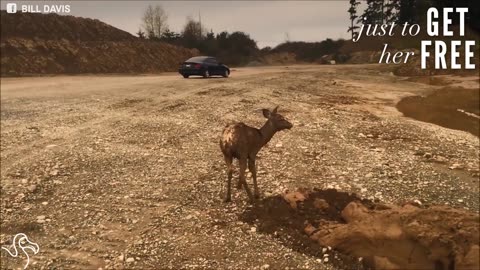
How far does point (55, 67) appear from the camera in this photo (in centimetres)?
4531

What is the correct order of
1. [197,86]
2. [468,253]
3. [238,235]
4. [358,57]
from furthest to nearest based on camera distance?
[358,57], [197,86], [238,235], [468,253]

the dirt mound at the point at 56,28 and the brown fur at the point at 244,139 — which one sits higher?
the dirt mound at the point at 56,28

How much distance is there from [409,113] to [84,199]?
1698 cm

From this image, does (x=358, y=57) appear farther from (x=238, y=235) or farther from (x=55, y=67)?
(x=238, y=235)

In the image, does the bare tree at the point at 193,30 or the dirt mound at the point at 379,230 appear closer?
the dirt mound at the point at 379,230

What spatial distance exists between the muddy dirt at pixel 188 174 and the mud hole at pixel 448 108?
1225 millimetres

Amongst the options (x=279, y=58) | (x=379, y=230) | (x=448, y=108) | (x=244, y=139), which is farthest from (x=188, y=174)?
(x=279, y=58)

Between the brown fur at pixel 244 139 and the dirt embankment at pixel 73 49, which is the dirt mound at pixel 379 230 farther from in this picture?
the dirt embankment at pixel 73 49

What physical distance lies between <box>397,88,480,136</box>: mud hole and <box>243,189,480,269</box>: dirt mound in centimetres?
1219

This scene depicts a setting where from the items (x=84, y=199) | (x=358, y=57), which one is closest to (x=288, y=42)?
(x=358, y=57)

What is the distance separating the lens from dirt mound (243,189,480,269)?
6.57 m

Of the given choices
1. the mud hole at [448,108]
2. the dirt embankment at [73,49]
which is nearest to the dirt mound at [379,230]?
the mud hole at [448,108]

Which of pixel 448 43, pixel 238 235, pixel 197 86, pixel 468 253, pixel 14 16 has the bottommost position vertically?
pixel 238 235

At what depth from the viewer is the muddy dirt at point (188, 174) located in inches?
340
